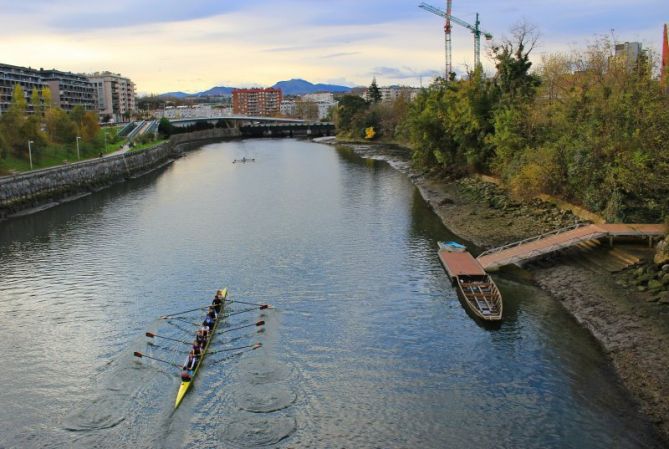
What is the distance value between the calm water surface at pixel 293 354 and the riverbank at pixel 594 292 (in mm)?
859

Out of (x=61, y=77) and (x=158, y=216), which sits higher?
(x=61, y=77)

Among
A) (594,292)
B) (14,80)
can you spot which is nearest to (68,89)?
(14,80)

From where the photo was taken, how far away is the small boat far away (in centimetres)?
2691

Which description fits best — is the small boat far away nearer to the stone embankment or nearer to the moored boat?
the moored boat

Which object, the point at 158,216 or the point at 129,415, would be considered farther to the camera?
the point at 158,216

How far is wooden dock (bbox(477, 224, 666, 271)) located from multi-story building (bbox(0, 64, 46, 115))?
12184cm

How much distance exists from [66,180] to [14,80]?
92.7 m

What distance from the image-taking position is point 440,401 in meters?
20.2

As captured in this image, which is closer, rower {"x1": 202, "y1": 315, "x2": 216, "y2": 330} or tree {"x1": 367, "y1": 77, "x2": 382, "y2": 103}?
rower {"x1": 202, "y1": 315, "x2": 216, "y2": 330}

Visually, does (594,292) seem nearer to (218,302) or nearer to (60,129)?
(218,302)

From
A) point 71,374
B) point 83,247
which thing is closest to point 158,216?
point 83,247

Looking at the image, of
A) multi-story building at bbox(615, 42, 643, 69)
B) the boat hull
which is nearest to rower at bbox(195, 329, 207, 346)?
the boat hull

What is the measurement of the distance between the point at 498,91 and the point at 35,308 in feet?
158

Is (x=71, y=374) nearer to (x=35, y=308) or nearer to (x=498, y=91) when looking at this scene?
(x=35, y=308)
